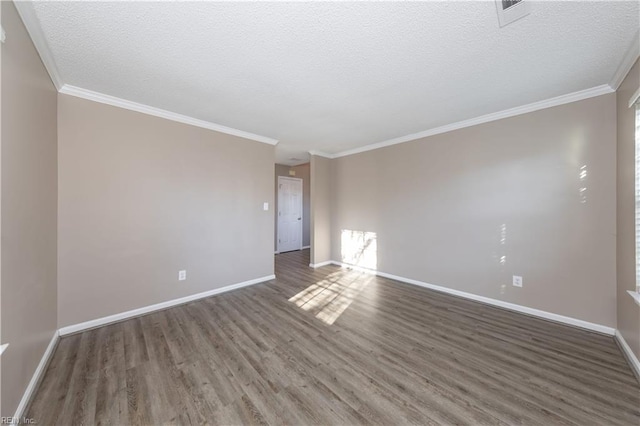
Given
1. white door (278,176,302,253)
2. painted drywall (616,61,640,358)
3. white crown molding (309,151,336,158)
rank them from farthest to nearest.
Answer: white door (278,176,302,253)
white crown molding (309,151,336,158)
painted drywall (616,61,640,358)

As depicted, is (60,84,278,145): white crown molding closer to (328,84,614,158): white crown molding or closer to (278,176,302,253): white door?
(328,84,614,158): white crown molding

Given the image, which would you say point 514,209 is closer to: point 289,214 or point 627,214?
point 627,214

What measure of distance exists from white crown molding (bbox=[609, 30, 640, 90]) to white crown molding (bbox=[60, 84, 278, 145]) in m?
3.95

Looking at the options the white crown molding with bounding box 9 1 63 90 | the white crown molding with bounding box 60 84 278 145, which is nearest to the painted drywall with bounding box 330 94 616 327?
the white crown molding with bounding box 60 84 278 145

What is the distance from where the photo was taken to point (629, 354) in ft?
6.17

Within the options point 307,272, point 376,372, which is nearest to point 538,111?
point 376,372

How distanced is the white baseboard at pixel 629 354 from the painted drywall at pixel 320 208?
13.0ft

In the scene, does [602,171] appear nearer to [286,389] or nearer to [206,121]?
[286,389]

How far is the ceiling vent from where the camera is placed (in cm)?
137

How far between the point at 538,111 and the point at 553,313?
231 cm

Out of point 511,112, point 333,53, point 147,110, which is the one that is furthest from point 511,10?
point 147,110

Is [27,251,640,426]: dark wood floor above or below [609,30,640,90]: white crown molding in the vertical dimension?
below

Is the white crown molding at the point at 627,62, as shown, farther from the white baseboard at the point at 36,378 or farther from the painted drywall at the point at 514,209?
the white baseboard at the point at 36,378

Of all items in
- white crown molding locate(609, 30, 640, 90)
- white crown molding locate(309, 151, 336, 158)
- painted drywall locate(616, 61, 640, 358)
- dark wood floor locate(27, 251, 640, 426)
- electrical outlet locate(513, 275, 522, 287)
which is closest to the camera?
dark wood floor locate(27, 251, 640, 426)
